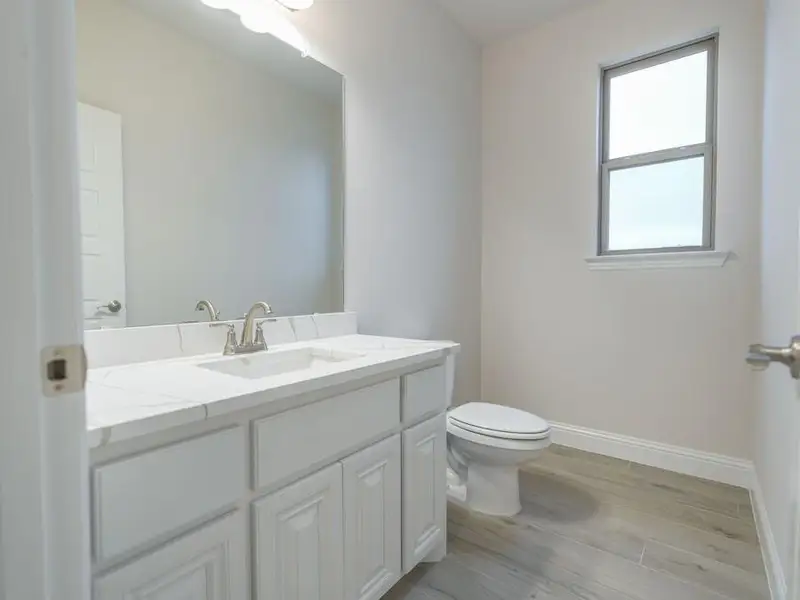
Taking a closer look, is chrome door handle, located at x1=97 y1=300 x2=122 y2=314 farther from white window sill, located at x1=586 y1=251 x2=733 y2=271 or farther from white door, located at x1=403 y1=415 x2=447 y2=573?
white window sill, located at x1=586 y1=251 x2=733 y2=271

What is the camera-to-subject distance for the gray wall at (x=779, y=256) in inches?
46.7

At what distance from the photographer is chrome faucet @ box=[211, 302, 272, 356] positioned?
1.42m

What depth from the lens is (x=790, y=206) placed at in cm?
128

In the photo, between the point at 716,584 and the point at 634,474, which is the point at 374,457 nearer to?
the point at 716,584

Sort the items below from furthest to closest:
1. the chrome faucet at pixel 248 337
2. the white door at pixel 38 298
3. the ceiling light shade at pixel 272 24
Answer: the ceiling light shade at pixel 272 24
the chrome faucet at pixel 248 337
the white door at pixel 38 298

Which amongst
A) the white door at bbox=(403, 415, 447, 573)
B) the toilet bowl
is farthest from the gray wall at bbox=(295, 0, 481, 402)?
the white door at bbox=(403, 415, 447, 573)

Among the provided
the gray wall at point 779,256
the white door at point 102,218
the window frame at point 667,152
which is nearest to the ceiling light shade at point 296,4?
the white door at point 102,218

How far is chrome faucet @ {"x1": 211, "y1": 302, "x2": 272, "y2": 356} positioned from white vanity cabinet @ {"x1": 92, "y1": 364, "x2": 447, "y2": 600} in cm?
47

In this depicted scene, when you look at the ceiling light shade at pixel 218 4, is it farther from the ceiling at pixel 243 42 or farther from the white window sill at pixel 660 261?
the white window sill at pixel 660 261

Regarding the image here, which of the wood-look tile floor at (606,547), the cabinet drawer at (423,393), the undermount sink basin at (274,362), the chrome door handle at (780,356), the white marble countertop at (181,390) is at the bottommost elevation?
the wood-look tile floor at (606,547)

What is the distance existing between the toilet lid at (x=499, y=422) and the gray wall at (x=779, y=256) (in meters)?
0.77

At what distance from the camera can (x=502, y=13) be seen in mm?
2590

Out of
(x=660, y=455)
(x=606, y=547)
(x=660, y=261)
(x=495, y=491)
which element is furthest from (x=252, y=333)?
(x=660, y=455)

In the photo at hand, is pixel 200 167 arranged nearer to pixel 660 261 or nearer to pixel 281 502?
pixel 281 502
